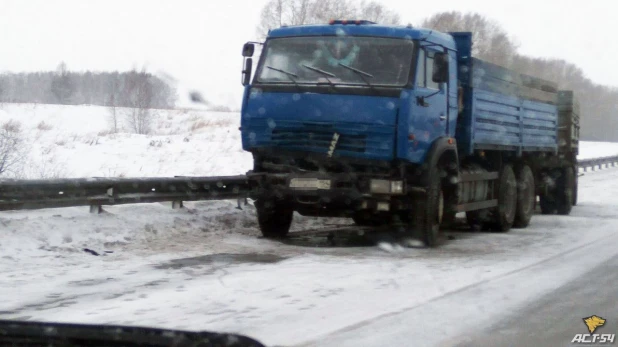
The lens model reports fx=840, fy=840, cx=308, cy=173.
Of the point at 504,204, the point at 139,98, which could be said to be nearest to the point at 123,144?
the point at 139,98

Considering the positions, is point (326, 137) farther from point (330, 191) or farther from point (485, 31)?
point (485, 31)

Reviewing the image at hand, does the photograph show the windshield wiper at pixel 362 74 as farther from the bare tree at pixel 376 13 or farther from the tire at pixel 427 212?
the bare tree at pixel 376 13

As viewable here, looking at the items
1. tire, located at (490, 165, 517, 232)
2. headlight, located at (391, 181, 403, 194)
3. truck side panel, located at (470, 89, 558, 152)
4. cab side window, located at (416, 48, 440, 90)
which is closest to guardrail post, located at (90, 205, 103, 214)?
headlight, located at (391, 181, 403, 194)

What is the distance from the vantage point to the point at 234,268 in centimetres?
899

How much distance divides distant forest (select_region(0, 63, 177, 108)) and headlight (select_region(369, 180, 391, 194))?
9779mm

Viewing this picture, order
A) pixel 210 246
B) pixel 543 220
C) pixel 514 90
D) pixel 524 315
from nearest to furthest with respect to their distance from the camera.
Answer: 1. pixel 524 315
2. pixel 210 246
3. pixel 514 90
4. pixel 543 220

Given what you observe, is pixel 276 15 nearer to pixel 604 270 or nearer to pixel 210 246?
pixel 210 246

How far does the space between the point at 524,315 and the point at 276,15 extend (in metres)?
19.3

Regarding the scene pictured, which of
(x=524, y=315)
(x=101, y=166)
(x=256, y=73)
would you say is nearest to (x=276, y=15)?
(x=101, y=166)

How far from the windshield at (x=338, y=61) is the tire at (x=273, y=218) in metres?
1.85

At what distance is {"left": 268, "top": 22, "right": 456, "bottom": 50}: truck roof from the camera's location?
11.0 meters

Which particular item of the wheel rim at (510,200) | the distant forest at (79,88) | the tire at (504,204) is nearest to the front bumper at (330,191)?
the tire at (504,204)

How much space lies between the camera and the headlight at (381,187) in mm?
10750

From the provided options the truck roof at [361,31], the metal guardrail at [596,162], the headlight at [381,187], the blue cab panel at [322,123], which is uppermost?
the truck roof at [361,31]
